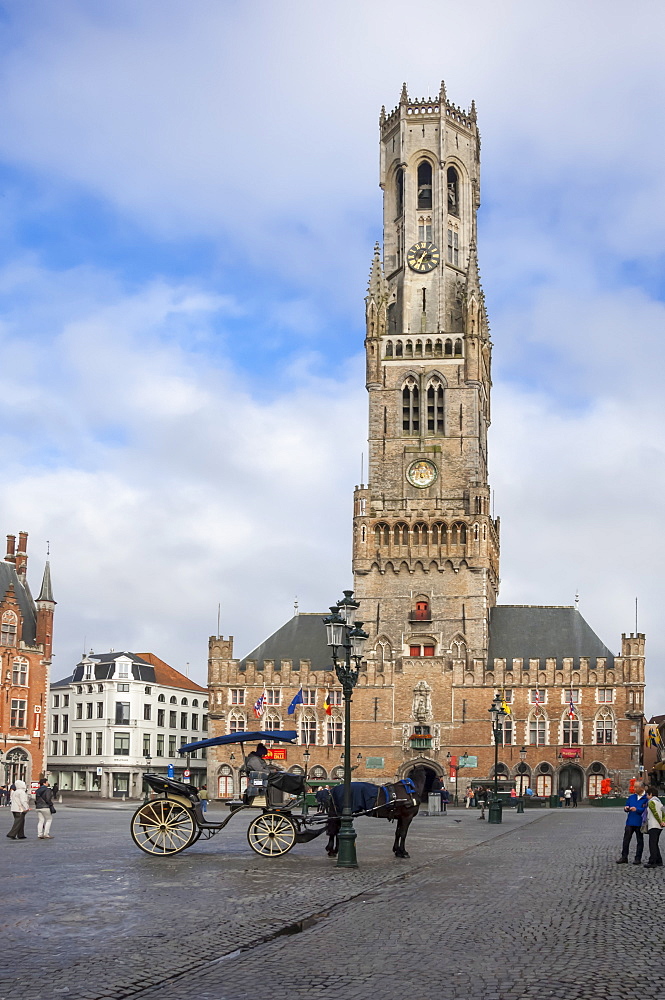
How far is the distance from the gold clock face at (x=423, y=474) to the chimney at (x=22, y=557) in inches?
1120

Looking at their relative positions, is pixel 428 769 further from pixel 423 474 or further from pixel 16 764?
pixel 16 764

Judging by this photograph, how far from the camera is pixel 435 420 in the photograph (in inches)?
3433

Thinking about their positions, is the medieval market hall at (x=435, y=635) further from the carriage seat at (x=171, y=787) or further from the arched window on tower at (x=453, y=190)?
the carriage seat at (x=171, y=787)

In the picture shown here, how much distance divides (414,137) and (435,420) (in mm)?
25099

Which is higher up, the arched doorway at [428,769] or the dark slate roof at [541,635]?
the dark slate roof at [541,635]

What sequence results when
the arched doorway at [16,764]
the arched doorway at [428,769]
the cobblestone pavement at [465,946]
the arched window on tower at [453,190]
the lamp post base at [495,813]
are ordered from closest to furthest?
1. the cobblestone pavement at [465,946]
2. the lamp post base at [495,813]
3. the arched doorway at [16,764]
4. the arched doorway at [428,769]
5. the arched window on tower at [453,190]

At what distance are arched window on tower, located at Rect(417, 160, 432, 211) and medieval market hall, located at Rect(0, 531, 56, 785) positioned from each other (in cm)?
4253

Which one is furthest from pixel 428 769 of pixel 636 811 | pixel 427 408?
pixel 636 811

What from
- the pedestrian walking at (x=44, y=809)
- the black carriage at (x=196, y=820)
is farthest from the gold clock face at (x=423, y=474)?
the black carriage at (x=196, y=820)

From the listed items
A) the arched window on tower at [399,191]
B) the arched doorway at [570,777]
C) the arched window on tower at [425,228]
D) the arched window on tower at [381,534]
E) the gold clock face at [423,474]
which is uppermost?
the arched window on tower at [399,191]

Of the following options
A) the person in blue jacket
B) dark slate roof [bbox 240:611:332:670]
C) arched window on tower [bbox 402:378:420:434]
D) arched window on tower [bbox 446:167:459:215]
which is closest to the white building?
dark slate roof [bbox 240:611:332:670]

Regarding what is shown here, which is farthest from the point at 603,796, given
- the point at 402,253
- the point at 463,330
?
the point at 402,253

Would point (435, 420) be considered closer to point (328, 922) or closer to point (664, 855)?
point (664, 855)

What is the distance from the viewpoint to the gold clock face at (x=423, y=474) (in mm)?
85688
